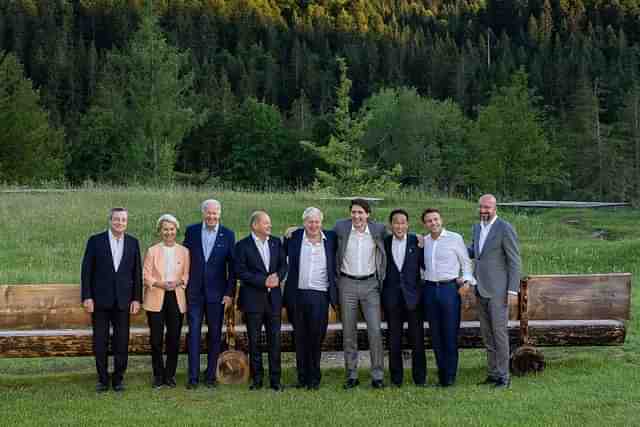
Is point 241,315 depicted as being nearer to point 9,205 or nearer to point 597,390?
point 597,390

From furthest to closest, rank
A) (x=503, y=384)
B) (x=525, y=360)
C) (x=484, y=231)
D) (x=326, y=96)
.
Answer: (x=326, y=96)
(x=525, y=360)
(x=484, y=231)
(x=503, y=384)

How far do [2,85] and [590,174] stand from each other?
35701mm

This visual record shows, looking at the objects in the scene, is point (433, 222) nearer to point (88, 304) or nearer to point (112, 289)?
point (112, 289)

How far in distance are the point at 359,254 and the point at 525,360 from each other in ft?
6.18

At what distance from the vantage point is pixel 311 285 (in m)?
7.14

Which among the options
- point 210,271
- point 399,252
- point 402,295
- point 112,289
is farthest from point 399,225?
point 112,289

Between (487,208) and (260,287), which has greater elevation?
(487,208)

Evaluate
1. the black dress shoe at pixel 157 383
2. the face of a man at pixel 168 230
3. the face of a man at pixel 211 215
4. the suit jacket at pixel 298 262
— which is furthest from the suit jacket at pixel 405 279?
the black dress shoe at pixel 157 383

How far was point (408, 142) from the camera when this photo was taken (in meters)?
58.2

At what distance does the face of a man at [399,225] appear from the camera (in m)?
7.16

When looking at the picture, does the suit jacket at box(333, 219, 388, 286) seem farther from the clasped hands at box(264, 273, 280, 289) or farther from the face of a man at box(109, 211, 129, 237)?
the face of a man at box(109, 211, 129, 237)

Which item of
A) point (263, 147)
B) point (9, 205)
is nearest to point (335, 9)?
point (263, 147)

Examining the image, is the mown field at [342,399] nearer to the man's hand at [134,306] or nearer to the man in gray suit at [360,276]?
the man in gray suit at [360,276]

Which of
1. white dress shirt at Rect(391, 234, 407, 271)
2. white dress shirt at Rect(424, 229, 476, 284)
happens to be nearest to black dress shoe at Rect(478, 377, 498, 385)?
white dress shirt at Rect(424, 229, 476, 284)
